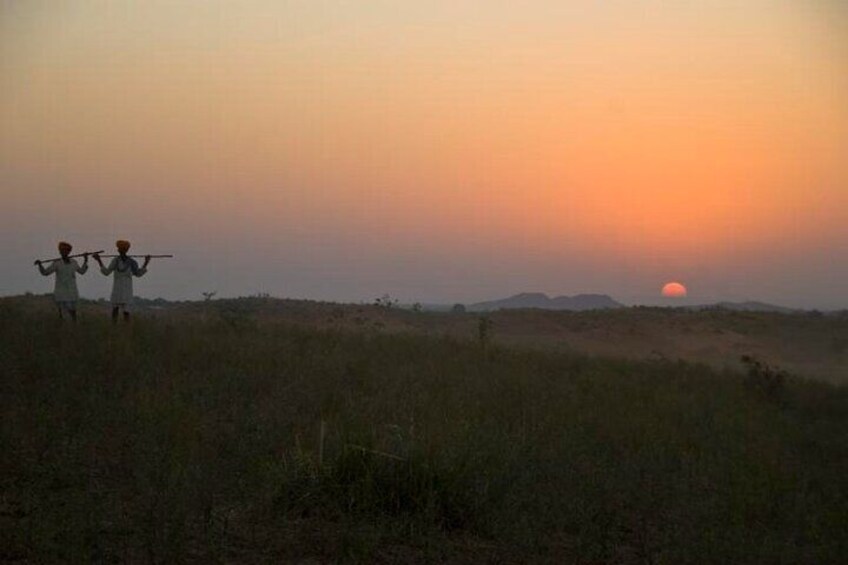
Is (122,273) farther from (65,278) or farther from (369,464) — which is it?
(369,464)

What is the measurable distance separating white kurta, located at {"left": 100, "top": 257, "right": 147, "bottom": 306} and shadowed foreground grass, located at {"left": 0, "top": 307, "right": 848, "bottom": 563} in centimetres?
183

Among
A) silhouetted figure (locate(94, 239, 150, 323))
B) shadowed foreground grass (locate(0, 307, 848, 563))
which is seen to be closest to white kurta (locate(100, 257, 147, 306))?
silhouetted figure (locate(94, 239, 150, 323))

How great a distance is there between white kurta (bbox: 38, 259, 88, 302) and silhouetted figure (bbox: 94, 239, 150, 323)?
18.4 inches

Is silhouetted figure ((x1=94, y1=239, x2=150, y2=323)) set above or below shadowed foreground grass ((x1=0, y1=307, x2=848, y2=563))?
above

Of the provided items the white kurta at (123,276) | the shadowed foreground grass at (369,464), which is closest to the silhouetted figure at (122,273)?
the white kurta at (123,276)

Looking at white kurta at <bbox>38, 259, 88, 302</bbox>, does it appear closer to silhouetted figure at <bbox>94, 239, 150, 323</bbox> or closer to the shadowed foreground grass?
silhouetted figure at <bbox>94, 239, 150, 323</bbox>

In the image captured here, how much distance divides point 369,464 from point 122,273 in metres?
10.0

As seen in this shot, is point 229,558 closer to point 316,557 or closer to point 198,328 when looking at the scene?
point 316,557

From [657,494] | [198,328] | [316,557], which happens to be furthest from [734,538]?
[198,328]

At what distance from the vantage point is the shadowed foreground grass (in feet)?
19.6

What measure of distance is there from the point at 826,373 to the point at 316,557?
2352 cm

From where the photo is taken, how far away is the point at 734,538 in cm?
668

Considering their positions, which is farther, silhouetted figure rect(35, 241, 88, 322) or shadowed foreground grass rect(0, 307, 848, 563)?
silhouetted figure rect(35, 241, 88, 322)

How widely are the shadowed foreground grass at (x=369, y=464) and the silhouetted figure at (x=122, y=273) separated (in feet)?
5.92
